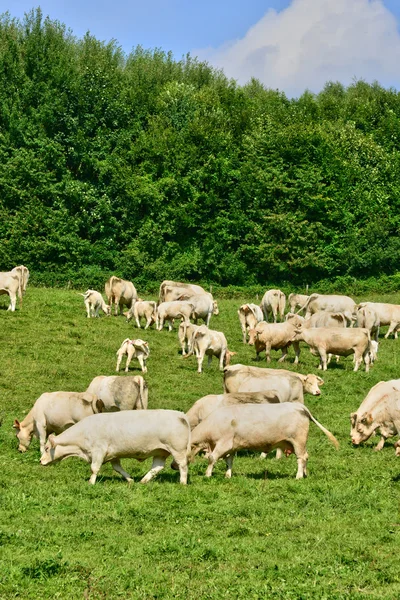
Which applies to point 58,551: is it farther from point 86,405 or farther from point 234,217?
point 234,217

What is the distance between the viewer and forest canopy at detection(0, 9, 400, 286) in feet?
198

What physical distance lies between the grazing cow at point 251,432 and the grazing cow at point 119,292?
22.0 metres

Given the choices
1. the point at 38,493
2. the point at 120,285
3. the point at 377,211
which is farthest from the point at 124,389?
the point at 377,211

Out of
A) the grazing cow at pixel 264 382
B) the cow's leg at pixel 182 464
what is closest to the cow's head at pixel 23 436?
the cow's leg at pixel 182 464

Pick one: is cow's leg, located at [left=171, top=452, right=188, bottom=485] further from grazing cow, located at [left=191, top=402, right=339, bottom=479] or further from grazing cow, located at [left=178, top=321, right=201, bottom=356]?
grazing cow, located at [left=178, top=321, right=201, bottom=356]

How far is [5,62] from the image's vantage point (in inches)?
2462

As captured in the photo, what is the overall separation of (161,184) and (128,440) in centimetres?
4917

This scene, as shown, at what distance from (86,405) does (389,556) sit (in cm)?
807

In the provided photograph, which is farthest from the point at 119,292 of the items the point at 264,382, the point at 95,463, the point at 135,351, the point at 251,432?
the point at 95,463

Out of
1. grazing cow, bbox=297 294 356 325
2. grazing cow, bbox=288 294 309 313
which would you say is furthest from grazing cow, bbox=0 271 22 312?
grazing cow, bbox=288 294 309 313

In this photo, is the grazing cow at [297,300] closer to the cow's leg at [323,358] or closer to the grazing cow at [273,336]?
the grazing cow at [273,336]

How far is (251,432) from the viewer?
51.6 feet

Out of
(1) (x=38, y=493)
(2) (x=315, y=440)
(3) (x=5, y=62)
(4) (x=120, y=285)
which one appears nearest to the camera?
(1) (x=38, y=493)

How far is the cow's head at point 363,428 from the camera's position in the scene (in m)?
18.3
